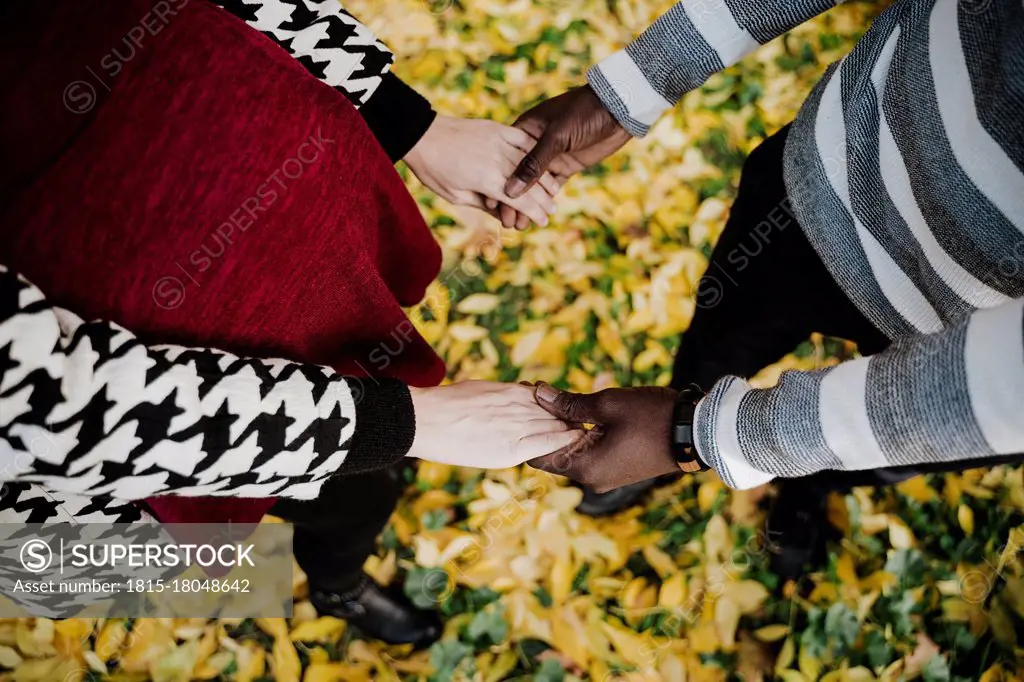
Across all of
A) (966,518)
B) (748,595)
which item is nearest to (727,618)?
(748,595)

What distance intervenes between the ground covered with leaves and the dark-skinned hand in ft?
2.34

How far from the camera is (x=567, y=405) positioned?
1.29m

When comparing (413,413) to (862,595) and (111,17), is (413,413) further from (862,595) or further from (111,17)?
(862,595)

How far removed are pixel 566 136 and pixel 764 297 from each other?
21.6 inches

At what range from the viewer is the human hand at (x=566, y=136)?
4.70ft

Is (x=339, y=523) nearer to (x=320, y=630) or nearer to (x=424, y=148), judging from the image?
(x=320, y=630)

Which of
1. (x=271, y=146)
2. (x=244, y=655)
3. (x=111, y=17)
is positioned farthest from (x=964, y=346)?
(x=244, y=655)

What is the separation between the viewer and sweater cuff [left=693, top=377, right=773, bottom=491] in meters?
1.03

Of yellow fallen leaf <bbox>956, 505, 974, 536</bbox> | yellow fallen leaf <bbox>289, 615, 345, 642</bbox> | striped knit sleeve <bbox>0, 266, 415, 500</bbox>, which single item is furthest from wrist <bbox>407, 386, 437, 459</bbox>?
yellow fallen leaf <bbox>956, 505, 974, 536</bbox>

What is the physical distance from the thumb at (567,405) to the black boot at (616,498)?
2.36ft

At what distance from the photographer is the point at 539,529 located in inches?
78.9

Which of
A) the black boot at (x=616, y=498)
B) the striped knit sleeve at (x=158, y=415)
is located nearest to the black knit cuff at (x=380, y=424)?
the striped knit sleeve at (x=158, y=415)

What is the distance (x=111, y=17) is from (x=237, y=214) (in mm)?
287

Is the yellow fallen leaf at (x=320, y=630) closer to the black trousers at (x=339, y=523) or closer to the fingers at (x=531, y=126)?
the black trousers at (x=339, y=523)
